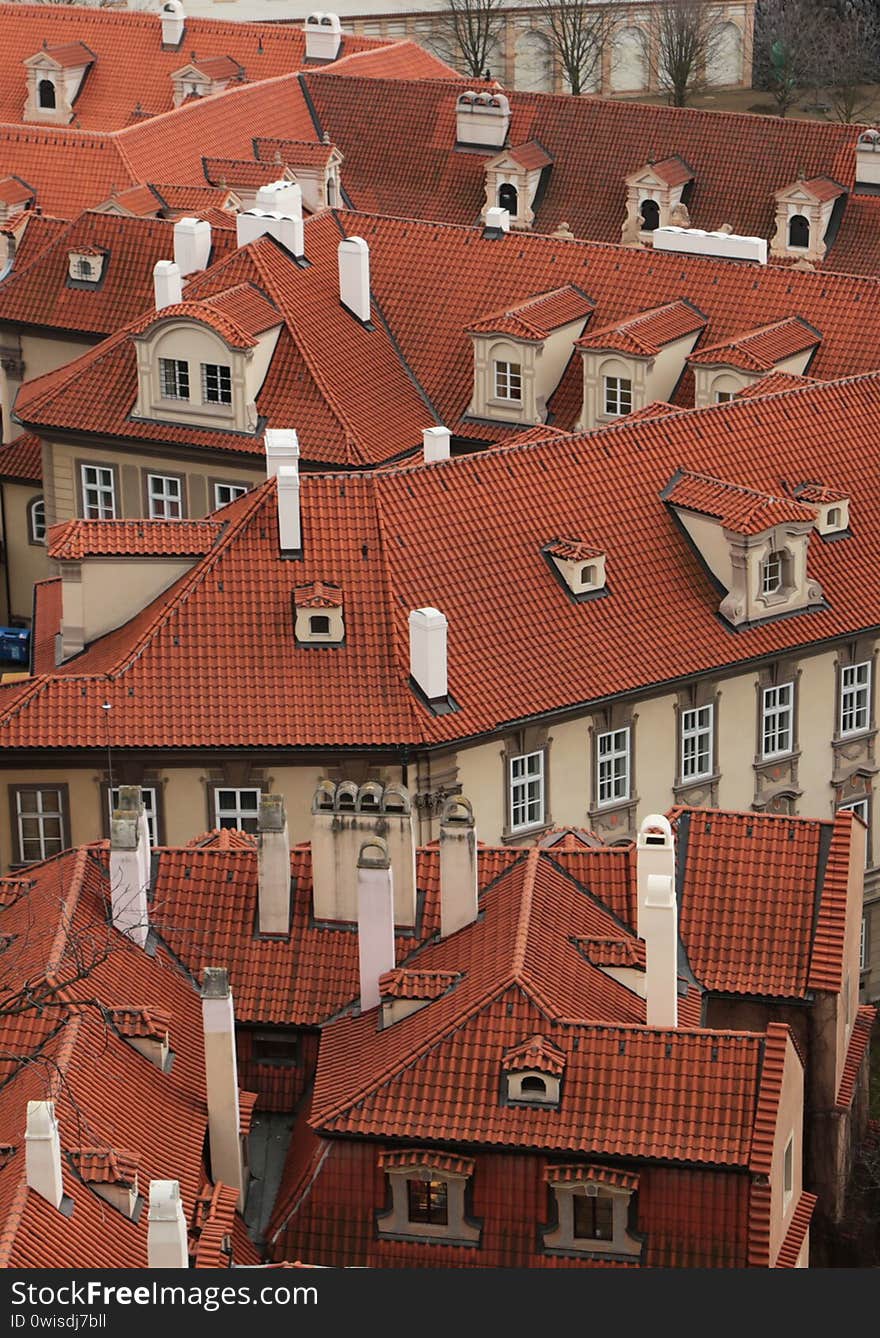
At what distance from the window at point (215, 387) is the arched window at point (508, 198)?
23511mm

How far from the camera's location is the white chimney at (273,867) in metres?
56.7

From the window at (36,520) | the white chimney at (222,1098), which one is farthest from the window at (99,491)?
the white chimney at (222,1098)

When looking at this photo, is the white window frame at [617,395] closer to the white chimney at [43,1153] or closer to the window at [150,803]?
the window at [150,803]

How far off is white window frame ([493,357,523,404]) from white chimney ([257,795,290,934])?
103 ft

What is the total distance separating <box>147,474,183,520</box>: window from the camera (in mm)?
88062

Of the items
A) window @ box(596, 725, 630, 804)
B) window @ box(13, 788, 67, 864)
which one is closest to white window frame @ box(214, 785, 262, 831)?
window @ box(13, 788, 67, 864)

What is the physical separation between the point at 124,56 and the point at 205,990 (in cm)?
7518

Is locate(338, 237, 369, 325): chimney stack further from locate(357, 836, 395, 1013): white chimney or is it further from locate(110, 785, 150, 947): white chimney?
locate(357, 836, 395, 1013): white chimney

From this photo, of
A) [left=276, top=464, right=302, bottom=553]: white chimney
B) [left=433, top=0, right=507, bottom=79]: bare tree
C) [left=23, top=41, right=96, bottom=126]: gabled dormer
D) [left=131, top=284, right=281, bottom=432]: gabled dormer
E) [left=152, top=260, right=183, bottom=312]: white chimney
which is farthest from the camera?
[left=433, top=0, right=507, bottom=79]: bare tree

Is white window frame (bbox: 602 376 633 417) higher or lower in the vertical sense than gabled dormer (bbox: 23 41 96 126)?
lower

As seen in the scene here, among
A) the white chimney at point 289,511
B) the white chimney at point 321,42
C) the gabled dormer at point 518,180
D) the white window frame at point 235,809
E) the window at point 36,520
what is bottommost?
the white window frame at point 235,809

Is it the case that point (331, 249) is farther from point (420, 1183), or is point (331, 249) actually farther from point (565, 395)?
point (420, 1183)

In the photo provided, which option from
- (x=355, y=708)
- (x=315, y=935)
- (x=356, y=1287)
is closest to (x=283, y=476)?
(x=355, y=708)

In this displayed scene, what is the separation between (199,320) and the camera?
85.4 m
